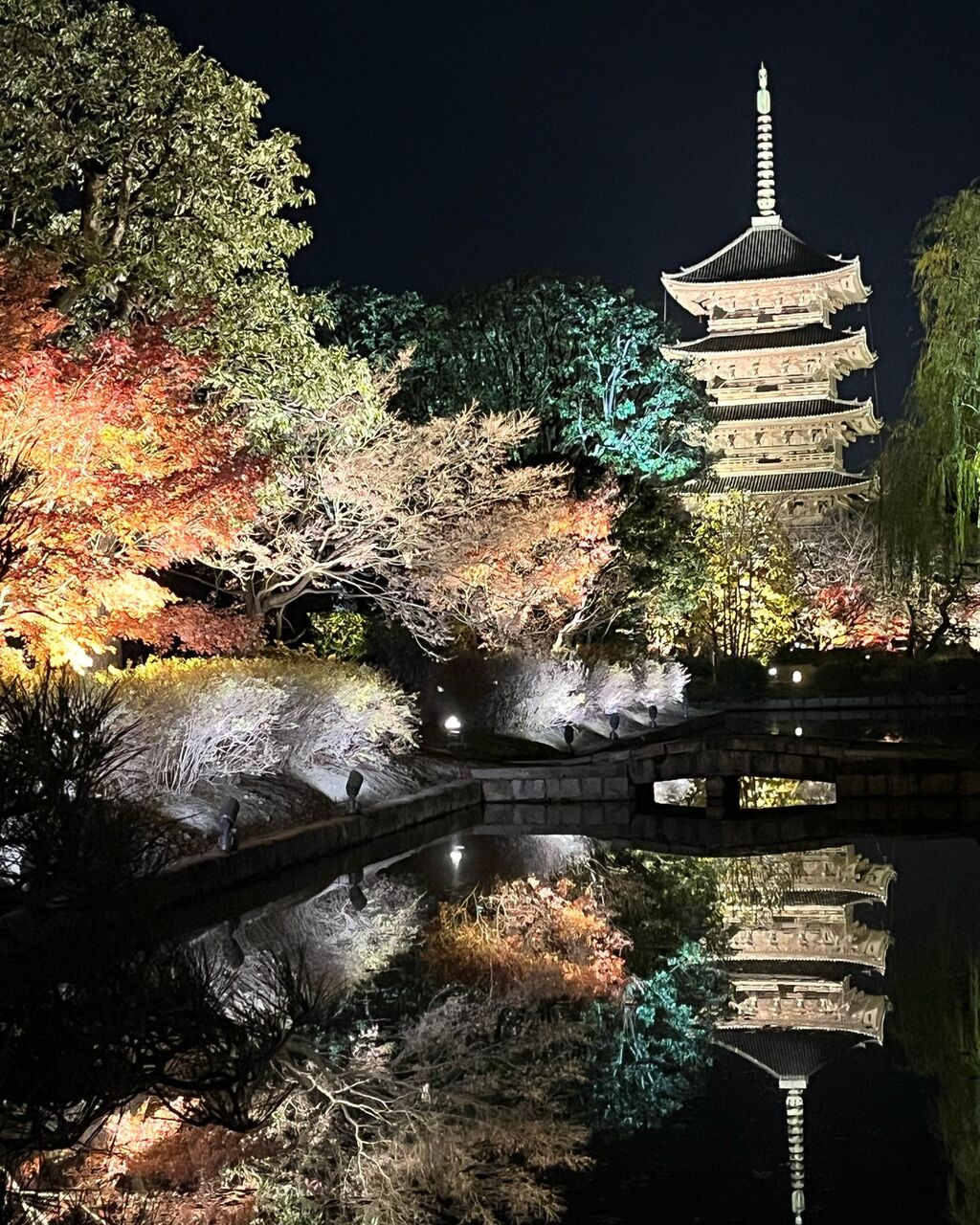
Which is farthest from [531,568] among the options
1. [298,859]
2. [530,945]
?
[530,945]

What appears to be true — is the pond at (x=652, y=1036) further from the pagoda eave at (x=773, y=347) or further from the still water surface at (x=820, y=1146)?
the pagoda eave at (x=773, y=347)

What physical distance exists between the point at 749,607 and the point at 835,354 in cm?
1506

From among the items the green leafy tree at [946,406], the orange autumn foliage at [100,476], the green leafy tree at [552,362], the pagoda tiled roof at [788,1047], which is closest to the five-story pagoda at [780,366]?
the green leafy tree at [552,362]

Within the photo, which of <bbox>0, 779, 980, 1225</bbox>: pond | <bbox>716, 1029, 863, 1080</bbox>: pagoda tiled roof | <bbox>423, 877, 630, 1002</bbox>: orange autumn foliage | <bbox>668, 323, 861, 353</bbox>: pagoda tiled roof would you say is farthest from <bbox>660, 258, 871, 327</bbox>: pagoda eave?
<bbox>716, 1029, 863, 1080</bbox>: pagoda tiled roof

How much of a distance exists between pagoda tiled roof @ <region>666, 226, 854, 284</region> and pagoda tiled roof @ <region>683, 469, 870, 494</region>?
7.78m

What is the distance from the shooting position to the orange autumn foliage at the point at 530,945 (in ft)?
32.1

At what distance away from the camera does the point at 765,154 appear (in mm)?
67812

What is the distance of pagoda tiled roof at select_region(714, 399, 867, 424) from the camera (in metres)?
57.2

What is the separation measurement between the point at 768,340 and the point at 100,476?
48.1m

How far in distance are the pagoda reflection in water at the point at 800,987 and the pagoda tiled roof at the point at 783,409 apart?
4510 cm

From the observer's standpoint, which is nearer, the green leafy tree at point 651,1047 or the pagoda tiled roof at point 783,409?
the green leafy tree at point 651,1047

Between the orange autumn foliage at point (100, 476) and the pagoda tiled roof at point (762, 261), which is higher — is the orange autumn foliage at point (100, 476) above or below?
below

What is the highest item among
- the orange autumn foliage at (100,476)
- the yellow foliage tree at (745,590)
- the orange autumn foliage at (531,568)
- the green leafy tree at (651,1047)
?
the yellow foliage tree at (745,590)

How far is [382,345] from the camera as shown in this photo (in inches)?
1367
